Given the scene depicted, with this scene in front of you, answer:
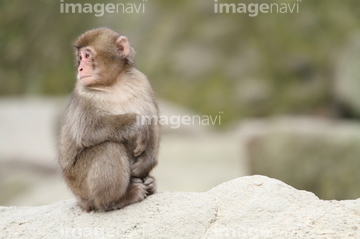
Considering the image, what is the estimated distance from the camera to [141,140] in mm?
6570

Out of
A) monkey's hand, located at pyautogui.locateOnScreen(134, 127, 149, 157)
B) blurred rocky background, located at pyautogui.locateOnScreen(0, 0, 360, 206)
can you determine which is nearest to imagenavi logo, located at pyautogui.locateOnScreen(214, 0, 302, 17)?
blurred rocky background, located at pyautogui.locateOnScreen(0, 0, 360, 206)

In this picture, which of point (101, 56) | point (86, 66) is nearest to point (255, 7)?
point (101, 56)

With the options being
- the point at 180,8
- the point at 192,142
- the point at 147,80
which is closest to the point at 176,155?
the point at 192,142

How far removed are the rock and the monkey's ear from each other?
1390 mm

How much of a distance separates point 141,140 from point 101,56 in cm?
89

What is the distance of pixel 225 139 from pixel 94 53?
12.4m

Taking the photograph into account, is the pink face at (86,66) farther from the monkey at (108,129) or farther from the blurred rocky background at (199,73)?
the blurred rocky background at (199,73)

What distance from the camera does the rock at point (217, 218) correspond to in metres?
6.11

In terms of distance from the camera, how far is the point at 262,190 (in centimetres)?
662

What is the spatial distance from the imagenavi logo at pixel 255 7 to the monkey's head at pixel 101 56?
43.9 ft

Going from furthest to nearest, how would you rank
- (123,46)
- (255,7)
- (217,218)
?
(255,7)
(123,46)
(217,218)

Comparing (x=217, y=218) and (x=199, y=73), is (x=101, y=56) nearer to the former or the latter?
(x=217, y=218)

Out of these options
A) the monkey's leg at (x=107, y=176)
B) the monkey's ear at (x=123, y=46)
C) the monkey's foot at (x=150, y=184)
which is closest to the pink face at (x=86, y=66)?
the monkey's ear at (x=123, y=46)

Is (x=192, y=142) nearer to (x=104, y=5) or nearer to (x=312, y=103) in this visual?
(x=312, y=103)
